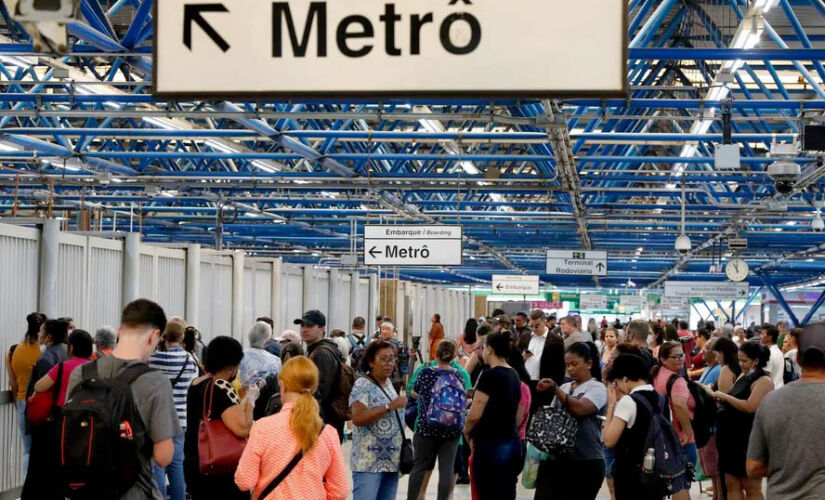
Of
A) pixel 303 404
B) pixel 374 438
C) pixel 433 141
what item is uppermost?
pixel 433 141

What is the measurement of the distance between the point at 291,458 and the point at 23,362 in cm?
666

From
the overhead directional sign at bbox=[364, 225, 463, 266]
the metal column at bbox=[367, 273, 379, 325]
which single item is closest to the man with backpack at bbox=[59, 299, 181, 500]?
the overhead directional sign at bbox=[364, 225, 463, 266]

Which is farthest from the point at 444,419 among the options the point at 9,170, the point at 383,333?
the point at 9,170

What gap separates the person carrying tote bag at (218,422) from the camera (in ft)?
22.5

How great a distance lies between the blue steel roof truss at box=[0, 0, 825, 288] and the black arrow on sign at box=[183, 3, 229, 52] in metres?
2.44

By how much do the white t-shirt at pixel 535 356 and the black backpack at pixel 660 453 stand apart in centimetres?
559

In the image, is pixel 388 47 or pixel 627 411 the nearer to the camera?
pixel 388 47

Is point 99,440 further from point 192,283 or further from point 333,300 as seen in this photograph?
point 333,300

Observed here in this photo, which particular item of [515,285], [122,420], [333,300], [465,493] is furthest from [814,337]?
[515,285]

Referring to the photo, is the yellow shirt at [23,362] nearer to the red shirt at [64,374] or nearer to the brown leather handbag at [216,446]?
the red shirt at [64,374]

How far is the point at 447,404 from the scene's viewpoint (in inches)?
379

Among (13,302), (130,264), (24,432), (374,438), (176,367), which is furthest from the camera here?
(130,264)

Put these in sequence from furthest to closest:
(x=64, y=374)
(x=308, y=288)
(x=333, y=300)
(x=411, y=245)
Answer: (x=333, y=300)
(x=308, y=288)
(x=411, y=245)
(x=64, y=374)

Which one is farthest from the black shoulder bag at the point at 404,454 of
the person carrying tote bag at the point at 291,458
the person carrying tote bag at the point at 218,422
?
the person carrying tote bag at the point at 291,458
